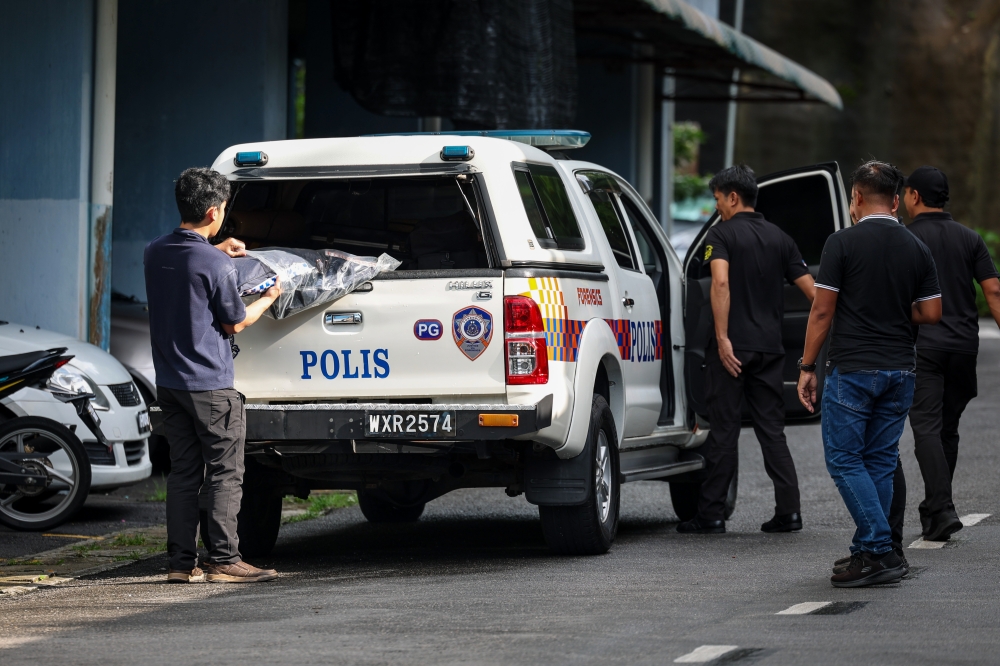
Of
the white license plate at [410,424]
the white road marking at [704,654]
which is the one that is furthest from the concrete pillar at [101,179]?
the white road marking at [704,654]

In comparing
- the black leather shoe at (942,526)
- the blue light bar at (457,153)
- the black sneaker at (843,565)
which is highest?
the blue light bar at (457,153)

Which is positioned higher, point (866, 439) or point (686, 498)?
point (866, 439)

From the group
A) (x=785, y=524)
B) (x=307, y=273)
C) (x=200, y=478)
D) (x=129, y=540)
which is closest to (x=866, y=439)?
(x=785, y=524)

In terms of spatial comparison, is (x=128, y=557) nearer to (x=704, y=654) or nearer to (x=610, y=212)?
(x=610, y=212)

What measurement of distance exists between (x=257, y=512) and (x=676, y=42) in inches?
492

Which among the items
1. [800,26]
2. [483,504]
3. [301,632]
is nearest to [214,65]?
[483,504]

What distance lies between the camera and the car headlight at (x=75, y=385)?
31.4 ft

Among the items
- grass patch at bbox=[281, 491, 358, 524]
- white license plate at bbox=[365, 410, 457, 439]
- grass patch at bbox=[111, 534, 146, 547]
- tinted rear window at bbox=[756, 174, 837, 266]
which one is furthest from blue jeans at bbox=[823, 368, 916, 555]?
grass patch at bbox=[281, 491, 358, 524]

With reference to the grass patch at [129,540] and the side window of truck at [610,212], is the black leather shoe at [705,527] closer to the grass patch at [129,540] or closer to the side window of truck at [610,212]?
the side window of truck at [610,212]

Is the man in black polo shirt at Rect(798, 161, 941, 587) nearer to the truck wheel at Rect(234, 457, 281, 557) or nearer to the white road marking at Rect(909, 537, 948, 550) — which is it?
the white road marking at Rect(909, 537, 948, 550)

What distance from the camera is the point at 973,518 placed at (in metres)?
8.99

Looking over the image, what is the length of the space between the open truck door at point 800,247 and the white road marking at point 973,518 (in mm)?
1026

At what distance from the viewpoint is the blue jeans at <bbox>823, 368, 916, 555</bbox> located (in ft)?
21.9

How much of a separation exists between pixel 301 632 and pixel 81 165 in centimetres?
581
